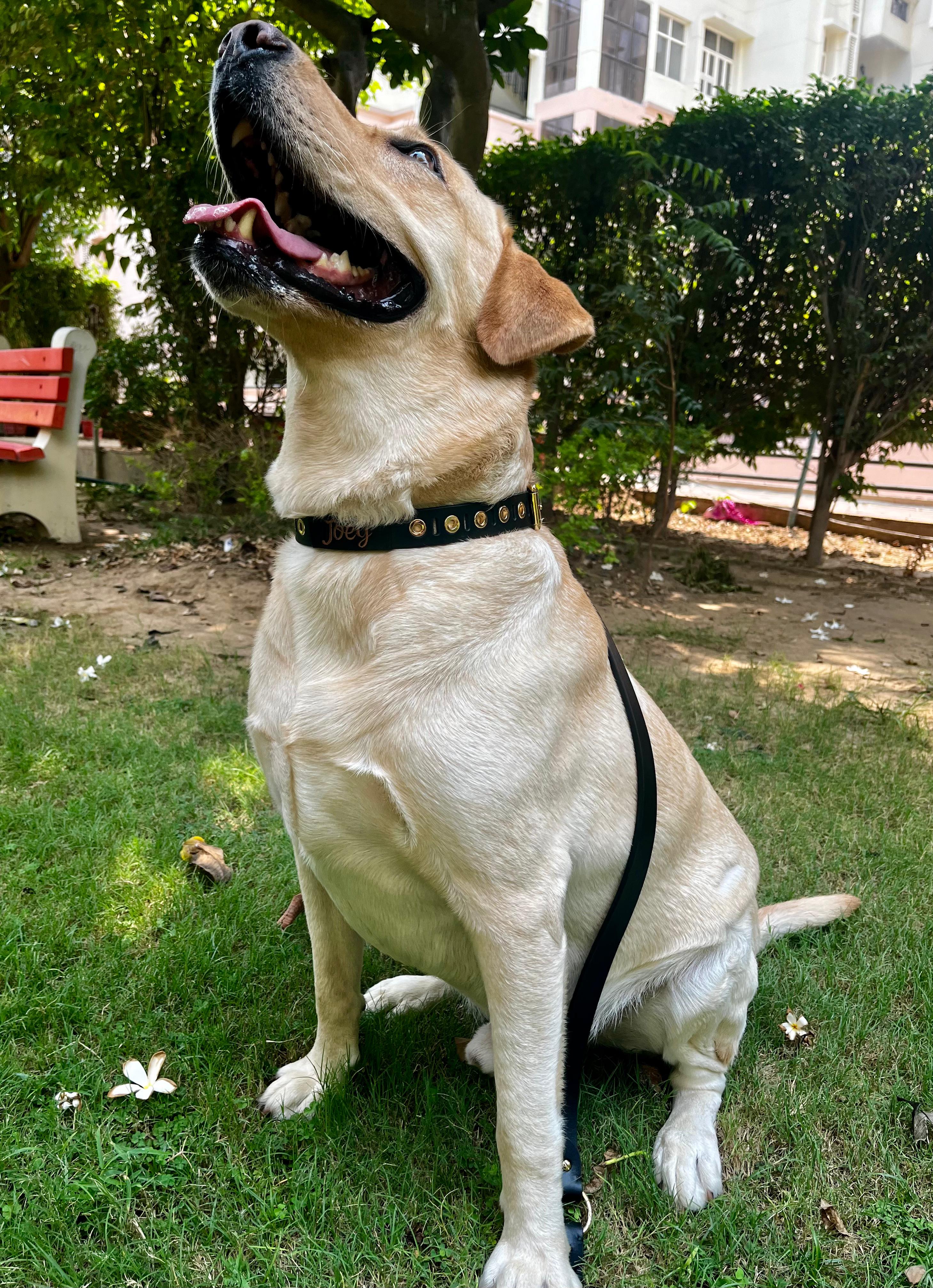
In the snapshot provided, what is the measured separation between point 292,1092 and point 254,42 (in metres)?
2.20

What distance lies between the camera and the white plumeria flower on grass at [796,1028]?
7.54 ft

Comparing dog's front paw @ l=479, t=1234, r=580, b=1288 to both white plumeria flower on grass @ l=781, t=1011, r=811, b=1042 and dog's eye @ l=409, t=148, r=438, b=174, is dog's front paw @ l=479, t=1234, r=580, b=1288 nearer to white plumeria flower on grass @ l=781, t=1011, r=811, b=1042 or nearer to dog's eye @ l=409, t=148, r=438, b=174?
white plumeria flower on grass @ l=781, t=1011, r=811, b=1042

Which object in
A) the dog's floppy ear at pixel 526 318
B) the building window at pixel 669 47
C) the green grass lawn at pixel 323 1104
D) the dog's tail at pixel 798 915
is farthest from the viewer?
the building window at pixel 669 47

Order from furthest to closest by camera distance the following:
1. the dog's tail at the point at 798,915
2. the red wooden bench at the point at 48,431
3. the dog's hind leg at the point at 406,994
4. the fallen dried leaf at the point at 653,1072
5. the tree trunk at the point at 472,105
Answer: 1. the red wooden bench at the point at 48,431
2. the tree trunk at the point at 472,105
3. the dog's tail at the point at 798,915
4. the dog's hind leg at the point at 406,994
5. the fallen dried leaf at the point at 653,1072

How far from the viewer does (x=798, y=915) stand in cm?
255

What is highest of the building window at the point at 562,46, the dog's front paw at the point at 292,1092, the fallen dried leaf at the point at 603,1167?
the building window at the point at 562,46

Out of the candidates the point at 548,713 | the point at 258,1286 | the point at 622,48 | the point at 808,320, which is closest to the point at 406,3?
the point at 548,713

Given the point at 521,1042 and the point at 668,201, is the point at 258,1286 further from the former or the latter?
the point at 668,201

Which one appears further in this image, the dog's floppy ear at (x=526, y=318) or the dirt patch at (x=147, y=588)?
the dirt patch at (x=147, y=588)

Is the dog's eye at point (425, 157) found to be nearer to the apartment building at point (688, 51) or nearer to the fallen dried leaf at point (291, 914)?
the fallen dried leaf at point (291, 914)

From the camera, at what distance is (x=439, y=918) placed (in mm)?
1742

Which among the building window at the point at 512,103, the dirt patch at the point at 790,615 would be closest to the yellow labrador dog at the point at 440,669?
the dirt patch at the point at 790,615

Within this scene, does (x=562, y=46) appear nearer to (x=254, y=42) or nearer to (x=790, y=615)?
(x=790, y=615)

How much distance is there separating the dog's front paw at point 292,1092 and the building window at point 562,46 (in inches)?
1395
